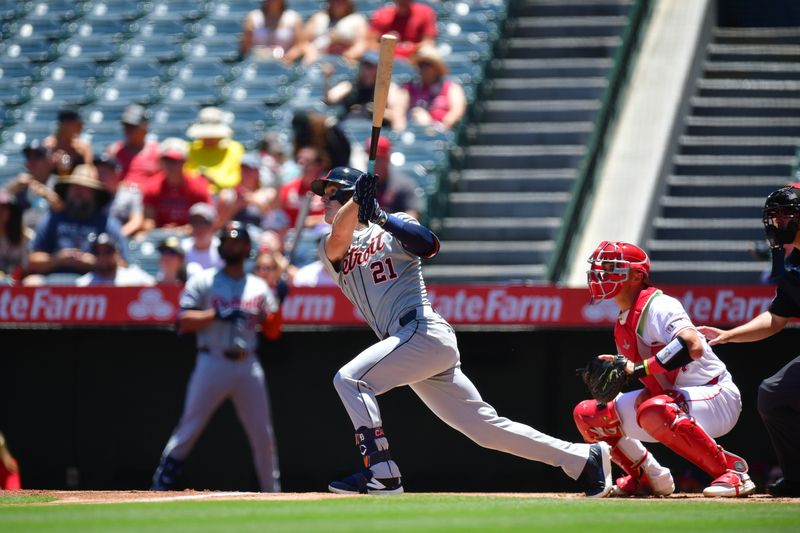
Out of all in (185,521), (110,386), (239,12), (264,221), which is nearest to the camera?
(185,521)

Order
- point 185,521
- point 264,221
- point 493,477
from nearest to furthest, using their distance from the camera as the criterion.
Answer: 1. point 185,521
2. point 493,477
3. point 264,221

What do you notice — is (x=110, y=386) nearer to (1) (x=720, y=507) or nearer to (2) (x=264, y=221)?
(2) (x=264, y=221)

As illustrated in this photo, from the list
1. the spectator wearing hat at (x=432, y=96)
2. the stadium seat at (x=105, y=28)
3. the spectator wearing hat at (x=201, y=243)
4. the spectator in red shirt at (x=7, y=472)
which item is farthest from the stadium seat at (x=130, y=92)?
the spectator in red shirt at (x=7, y=472)

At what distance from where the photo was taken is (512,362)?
9969 mm

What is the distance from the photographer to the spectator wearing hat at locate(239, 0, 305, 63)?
46.9 ft

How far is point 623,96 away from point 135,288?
A: 501 cm

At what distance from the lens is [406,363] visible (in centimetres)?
685

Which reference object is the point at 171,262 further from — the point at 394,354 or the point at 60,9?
the point at 60,9

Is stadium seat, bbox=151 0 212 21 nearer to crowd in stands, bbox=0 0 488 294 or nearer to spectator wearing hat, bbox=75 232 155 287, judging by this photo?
crowd in stands, bbox=0 0 488 294

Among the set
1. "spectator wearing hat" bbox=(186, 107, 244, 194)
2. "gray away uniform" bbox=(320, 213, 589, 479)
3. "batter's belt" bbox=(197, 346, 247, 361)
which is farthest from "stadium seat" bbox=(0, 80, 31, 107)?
"gray away uniform" bbox=(320, 213, 589, 479)

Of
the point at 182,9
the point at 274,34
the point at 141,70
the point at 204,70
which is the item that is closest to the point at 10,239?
the point at 204,70

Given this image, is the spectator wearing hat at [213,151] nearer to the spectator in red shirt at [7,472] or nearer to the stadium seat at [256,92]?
the stadium seat at [256,92]

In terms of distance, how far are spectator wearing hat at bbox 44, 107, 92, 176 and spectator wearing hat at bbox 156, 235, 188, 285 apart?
2.20m

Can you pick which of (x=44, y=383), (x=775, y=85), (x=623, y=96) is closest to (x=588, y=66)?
(x=623, y=96)
